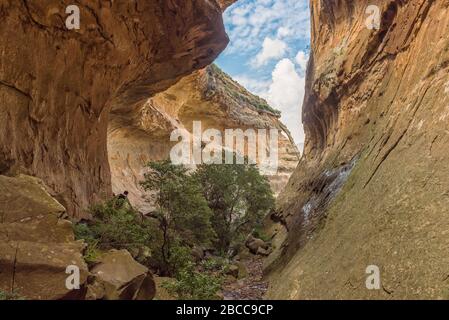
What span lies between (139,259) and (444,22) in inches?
423

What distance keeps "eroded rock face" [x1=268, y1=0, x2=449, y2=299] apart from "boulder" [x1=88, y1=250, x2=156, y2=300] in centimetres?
385

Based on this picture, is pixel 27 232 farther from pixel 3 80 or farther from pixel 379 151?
pixel 379 151

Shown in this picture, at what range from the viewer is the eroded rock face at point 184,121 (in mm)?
30891

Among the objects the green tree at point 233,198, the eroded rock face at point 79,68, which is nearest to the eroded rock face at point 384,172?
the green tree at point 233,198

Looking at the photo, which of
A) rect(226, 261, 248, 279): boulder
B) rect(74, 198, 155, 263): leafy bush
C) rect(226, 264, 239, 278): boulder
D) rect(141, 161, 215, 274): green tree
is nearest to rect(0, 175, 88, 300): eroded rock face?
rect(74, 198, 155, 263): leafy bush

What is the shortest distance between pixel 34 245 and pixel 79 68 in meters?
9.38

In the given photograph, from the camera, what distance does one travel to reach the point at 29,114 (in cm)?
1177

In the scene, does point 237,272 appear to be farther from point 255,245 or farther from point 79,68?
point 79,68

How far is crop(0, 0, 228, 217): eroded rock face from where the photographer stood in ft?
36.4

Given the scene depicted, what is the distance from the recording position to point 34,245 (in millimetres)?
7055

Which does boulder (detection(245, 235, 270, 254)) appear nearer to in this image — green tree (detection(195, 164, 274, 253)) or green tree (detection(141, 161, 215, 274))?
green tree (detection(195, 164, 274, 253))

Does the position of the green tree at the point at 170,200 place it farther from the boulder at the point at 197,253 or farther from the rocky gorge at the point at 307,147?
the boulder at the point at 197,253

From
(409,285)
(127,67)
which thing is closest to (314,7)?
(127,67)
